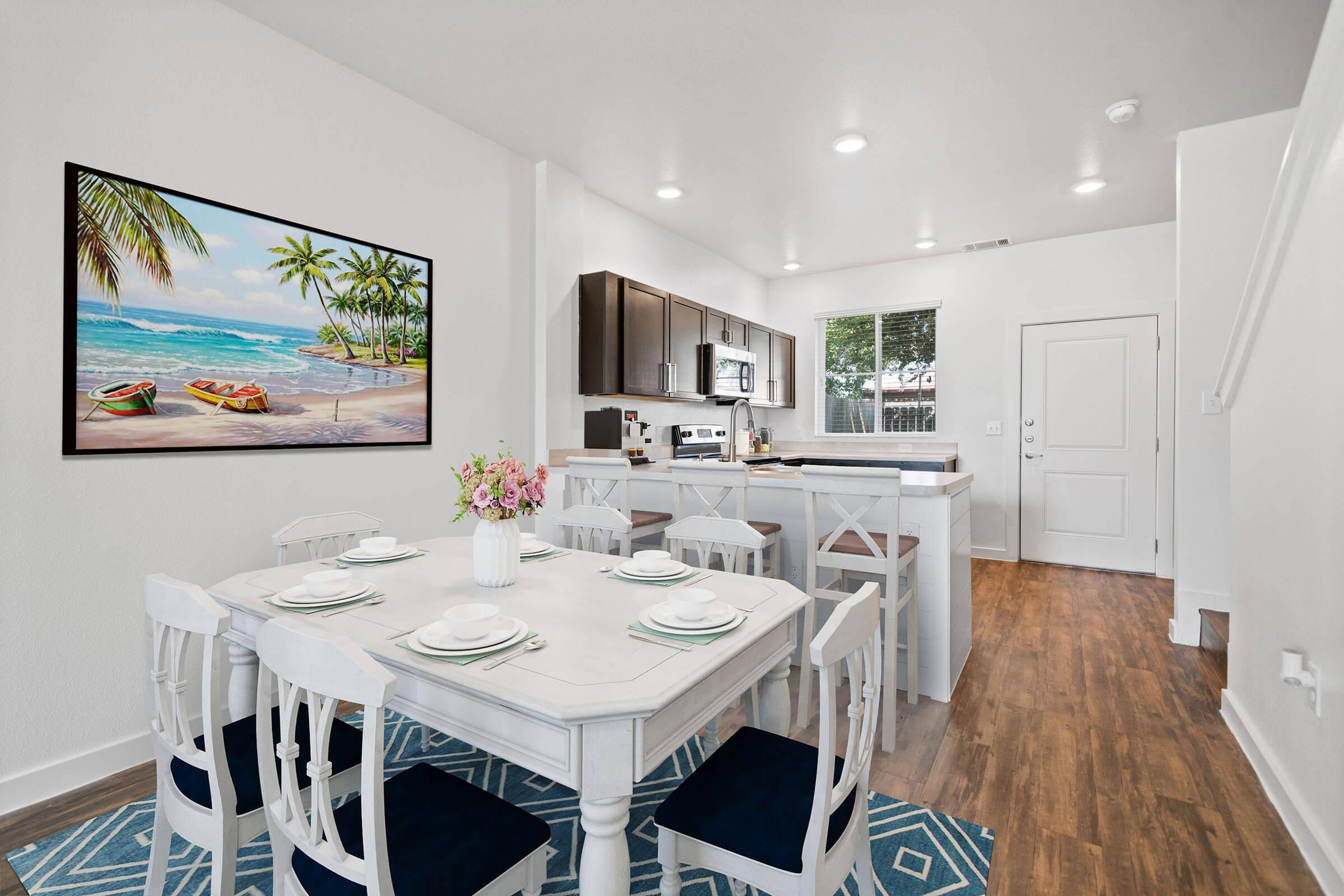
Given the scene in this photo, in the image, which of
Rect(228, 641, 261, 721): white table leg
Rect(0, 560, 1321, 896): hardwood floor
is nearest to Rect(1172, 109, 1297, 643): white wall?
Rect(0, 560, 1321, 896): hardwood floor

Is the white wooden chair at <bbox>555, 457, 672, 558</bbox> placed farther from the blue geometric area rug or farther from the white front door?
the white front door

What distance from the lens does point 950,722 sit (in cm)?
244

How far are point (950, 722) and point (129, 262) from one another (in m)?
3.43

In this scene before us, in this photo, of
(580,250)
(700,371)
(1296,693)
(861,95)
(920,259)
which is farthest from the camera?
(920,259)

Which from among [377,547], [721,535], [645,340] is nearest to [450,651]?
[377,547]

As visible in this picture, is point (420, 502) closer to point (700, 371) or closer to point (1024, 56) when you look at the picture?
point (700, 371)

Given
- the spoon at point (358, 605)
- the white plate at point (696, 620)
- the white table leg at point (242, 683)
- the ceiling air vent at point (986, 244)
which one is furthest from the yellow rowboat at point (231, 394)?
the ceiling air vent at point (986, 244)

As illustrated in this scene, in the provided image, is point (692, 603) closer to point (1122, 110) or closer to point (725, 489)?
point (725, 489)

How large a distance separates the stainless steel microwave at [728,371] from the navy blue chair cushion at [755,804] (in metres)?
3.59

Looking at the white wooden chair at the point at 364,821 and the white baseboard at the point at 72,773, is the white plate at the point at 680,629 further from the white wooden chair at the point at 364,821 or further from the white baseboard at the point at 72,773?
the white baseboard at the point at 72,773

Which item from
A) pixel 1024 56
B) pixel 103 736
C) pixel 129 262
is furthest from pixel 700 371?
pixel 103 736

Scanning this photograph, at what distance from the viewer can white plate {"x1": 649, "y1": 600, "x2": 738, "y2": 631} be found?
1.33 meters

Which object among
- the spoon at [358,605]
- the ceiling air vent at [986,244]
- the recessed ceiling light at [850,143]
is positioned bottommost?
the spoon at [358,605]

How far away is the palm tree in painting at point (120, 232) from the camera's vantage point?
1.98m
